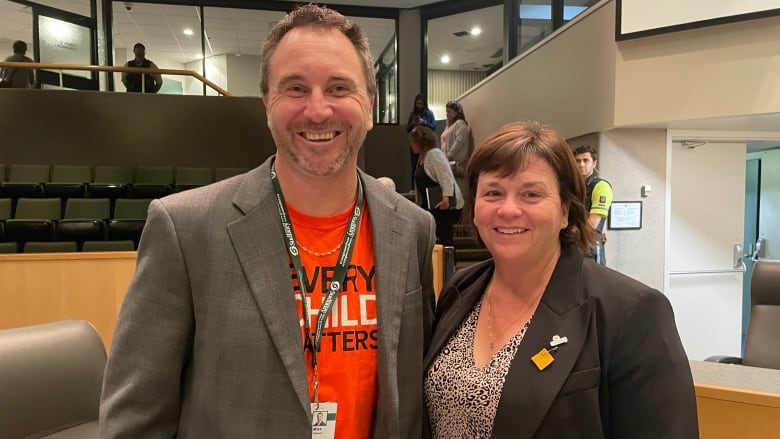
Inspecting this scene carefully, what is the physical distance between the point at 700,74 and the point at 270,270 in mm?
4292

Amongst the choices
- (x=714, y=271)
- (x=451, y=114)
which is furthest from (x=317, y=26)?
(x=451, y=114)

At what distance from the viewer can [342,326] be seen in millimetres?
1070

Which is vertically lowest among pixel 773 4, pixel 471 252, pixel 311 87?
pixel 471 252

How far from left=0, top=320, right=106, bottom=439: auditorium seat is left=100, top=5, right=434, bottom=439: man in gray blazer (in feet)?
2.61

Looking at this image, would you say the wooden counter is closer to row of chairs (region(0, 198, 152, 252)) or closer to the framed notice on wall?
row of chairs (region(0, 198, 152, 252))

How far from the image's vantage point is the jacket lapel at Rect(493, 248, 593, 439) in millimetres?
1131

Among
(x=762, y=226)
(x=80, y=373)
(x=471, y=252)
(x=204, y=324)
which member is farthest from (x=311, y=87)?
(x=762, y=226)

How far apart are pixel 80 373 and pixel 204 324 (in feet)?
3.02

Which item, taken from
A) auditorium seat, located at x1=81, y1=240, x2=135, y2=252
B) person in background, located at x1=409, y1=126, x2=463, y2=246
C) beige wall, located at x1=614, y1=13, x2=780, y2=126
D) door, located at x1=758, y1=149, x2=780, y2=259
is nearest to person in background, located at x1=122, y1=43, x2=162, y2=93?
auditorium seat, located at x1=81, y1=240, x2=135, y2=252

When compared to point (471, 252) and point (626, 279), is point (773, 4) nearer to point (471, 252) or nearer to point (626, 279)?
point (471, 252)

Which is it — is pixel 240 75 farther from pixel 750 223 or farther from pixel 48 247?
pixel 750 223

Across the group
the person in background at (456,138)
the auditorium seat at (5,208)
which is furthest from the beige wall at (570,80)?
the auditorium seat at (5,208)

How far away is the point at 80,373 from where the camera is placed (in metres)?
1.60

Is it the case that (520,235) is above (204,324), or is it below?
above
